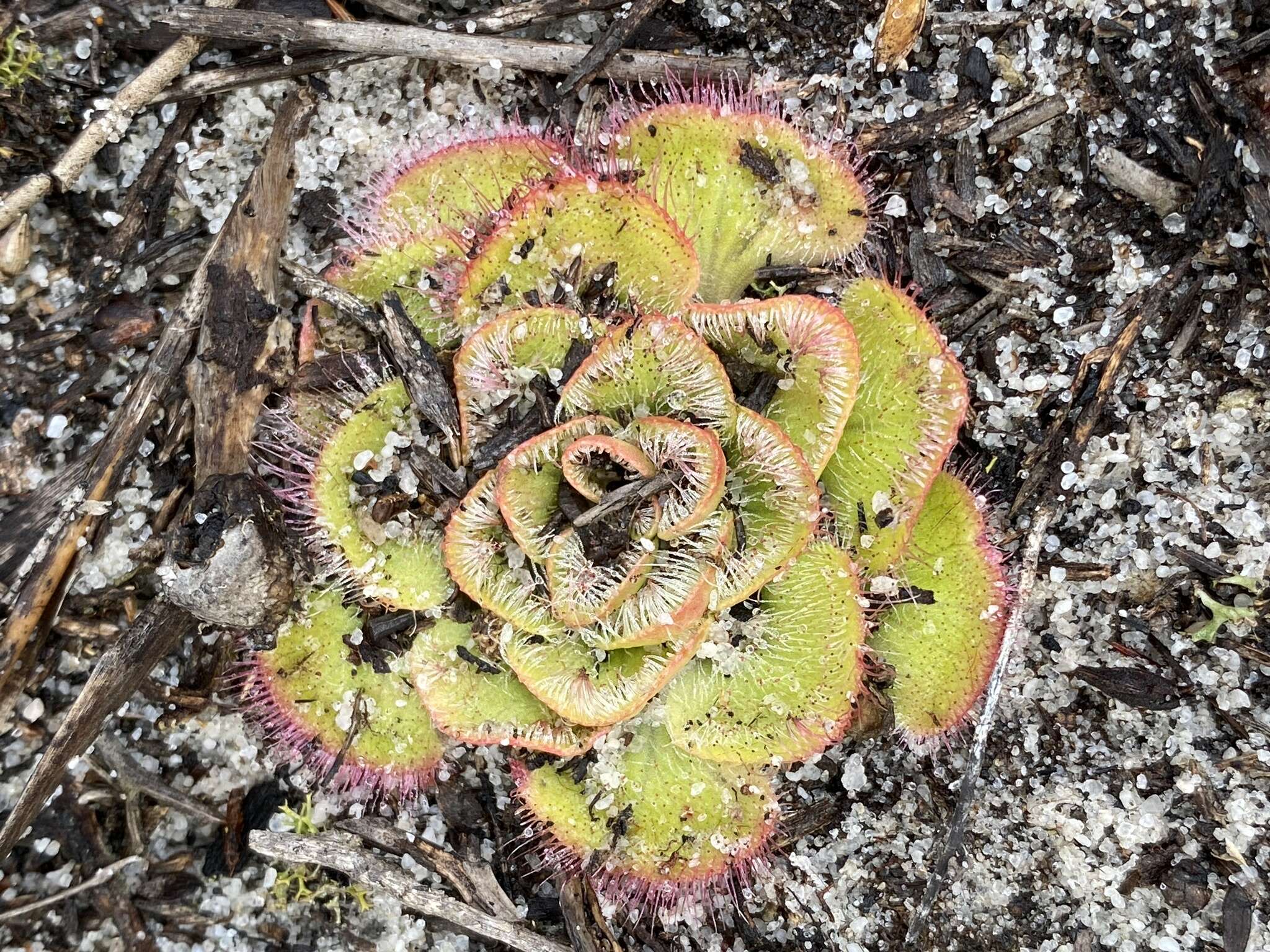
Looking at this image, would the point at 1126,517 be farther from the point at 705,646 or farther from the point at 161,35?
the point at 161,35

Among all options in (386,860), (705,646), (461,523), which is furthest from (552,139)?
(386,860)

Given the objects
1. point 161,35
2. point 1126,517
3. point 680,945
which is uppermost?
point 161,35

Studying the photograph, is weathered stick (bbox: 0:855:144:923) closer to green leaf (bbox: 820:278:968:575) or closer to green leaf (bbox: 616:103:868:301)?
green leaf (bbox: 820:278:968:575)

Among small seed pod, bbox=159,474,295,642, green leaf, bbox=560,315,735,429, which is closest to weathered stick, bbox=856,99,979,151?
green leaf, bbox=560,315,735,429

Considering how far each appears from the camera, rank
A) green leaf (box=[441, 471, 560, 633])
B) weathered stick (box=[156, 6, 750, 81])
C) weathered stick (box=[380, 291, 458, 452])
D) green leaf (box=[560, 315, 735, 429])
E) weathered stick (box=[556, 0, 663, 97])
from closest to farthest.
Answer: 1. green leaf (box=[560, 315, 735, 429])
2. green leaf (box=[441, 471, 560, 633])
3. weathered stick (box=[380, 291, 458, 452])
4. weathered stick (box=[156, 6, 750, 81])
5. weathered stick (box=[556, 0, 663, 97])

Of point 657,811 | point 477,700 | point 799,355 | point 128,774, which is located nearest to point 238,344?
point 477,700

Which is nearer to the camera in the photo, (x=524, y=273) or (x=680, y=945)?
(x=524, y=273)
